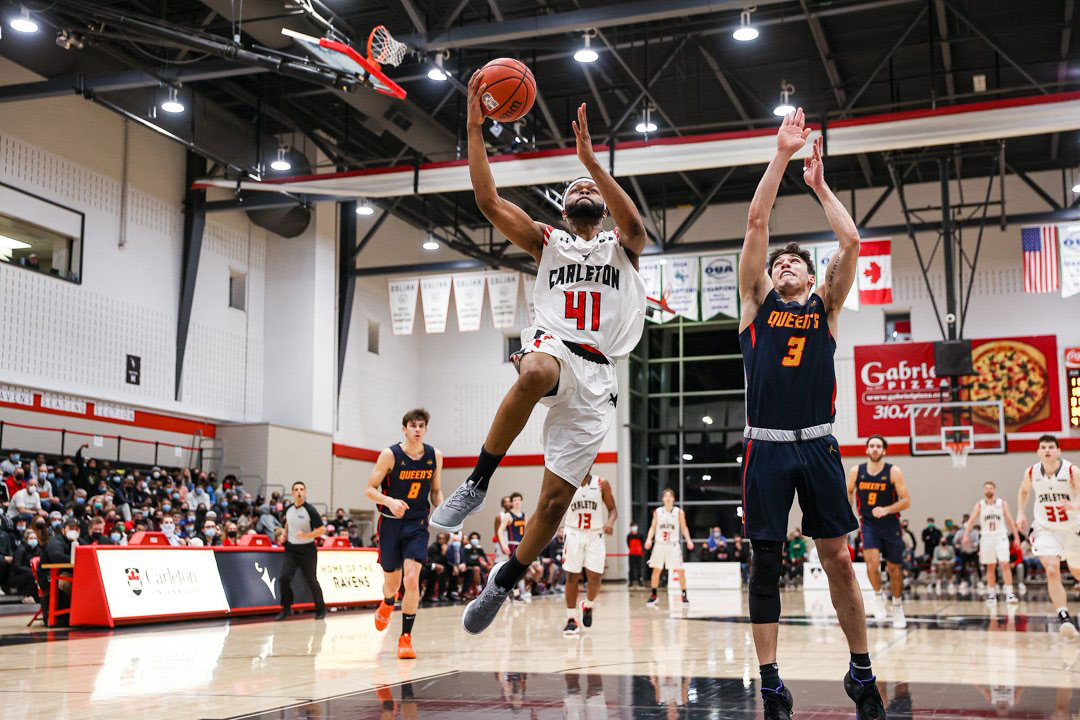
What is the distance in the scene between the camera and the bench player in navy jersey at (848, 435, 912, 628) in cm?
1192

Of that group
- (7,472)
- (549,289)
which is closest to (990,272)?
(7,472)

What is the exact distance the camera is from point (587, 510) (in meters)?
13.0

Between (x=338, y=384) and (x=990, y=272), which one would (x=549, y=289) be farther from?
(x=990, y=272)

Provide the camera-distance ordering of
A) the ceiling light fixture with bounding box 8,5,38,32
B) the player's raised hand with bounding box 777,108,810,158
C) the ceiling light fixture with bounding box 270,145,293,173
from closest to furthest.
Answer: the player's raised hand with bounding box 777,108,810,158
the ceiling light fixture with bounding box 8,5,38,32
the ceiling light fixture with bounding box 270,145,293,173

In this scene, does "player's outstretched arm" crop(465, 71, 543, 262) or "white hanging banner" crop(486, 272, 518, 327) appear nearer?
"player's outstretched arm" crop(465, 71, 543, 262)

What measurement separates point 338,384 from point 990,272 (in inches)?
725

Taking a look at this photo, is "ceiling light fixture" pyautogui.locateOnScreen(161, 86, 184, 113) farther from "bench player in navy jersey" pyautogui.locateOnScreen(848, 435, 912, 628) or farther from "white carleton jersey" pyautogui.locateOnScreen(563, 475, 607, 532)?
"bench player in navy jersey" pyautogui.locateOnScreen(848, 435, 912, 628)

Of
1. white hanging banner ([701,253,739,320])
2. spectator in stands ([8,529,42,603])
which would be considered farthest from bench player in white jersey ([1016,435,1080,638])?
white hanging banner ([701,253,739,320])

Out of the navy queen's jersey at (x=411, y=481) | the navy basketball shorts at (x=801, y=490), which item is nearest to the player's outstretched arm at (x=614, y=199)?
the navy basketball shorts at (x=801, y=490)

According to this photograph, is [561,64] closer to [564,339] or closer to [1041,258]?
[1041,258]

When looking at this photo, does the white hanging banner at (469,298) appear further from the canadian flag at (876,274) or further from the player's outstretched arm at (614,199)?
the player's outstretched arm at (614,199)

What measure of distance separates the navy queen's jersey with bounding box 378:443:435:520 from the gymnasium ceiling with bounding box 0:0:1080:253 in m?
7.30

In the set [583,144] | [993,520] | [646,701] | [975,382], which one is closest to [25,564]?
[646,701]

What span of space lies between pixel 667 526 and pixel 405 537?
35.4 ft
